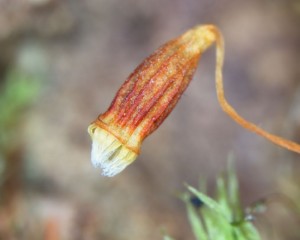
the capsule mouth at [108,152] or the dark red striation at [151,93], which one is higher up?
the dark red striation at [151,93]

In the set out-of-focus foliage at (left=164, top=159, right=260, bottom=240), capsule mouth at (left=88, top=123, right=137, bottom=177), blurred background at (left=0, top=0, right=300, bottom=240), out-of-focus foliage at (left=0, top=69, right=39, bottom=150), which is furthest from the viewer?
out-of-focus foliage at (left=0, top=69, right=39, bottom=150)

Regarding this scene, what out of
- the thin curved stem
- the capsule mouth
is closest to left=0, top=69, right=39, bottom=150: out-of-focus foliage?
the capsule mouth

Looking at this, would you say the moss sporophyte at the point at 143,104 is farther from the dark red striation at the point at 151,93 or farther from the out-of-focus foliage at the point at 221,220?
the out-of-focus foliage at the point at 221,220

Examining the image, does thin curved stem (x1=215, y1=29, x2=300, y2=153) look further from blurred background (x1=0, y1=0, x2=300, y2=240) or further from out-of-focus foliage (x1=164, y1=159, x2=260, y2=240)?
blurred background (x1=0, y1=0, x2=300, y2=240)

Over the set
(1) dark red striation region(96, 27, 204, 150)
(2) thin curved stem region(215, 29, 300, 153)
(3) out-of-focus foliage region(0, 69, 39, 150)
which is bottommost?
(2) thin curved stem region(215, 29, 300, 153)

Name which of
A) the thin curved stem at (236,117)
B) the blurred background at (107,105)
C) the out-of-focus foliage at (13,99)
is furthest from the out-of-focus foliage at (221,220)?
the out-of-focus foliage at (13,99)

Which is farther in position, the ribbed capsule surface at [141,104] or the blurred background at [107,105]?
the blurred background at [107,105]

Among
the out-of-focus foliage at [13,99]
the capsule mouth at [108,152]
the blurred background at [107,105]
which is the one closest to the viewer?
the capsule mouth at [108,152]

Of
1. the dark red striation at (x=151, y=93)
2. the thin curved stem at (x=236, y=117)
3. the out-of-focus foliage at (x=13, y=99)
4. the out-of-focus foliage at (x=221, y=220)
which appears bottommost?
the out-of-focus foliage at (x=221, y=220)
